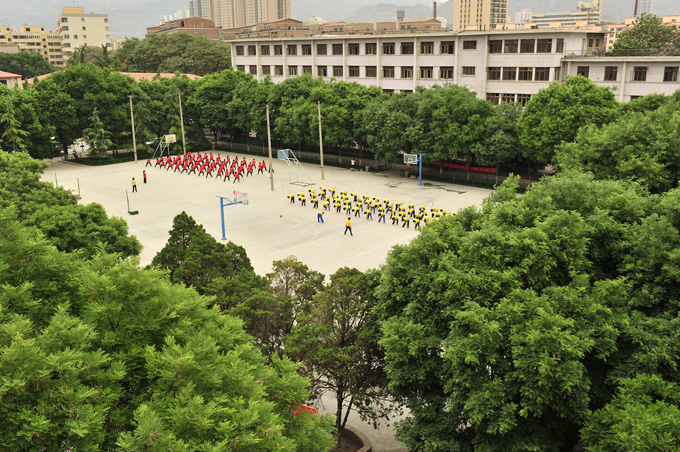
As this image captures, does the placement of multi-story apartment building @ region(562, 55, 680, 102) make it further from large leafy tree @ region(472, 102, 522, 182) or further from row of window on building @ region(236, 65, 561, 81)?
large leafy tree @ region(472, 102, 522, 182)

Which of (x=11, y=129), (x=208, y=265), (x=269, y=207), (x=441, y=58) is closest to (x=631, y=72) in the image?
(x=441, y=58)

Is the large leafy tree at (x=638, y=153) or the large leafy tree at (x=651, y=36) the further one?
the large leafy tree at (x=651, y=36)

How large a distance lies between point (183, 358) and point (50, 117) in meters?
49.0

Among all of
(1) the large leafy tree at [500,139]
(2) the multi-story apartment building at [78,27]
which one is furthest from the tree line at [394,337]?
(2) the multi-story apartment building at [78,27]

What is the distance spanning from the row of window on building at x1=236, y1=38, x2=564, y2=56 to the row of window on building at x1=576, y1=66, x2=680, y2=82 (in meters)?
2.73

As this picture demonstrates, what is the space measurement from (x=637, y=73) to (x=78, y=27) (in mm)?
161727

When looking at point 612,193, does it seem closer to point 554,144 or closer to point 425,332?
point 425,332

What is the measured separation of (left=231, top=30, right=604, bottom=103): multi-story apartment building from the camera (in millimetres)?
51038

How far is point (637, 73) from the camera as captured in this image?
46.8 meters

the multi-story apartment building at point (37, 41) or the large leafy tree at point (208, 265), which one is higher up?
the multi-story apartment building at point (37, 41)

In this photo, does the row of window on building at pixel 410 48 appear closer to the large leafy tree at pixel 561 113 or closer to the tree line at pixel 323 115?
the tree line at pixel 323 115

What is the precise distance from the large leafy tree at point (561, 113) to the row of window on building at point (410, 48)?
1355 centimetres

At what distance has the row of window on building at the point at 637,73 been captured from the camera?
45.0 meters

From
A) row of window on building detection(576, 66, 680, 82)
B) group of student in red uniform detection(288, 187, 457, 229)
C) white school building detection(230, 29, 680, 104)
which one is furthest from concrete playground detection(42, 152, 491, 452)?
row of window on building detection(576, 66, 680, 82)
